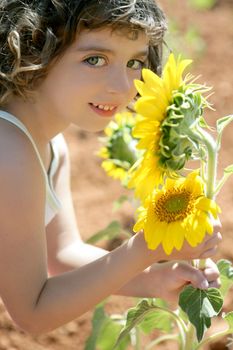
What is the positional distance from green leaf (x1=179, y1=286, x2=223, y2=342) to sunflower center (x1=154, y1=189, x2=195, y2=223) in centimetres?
13

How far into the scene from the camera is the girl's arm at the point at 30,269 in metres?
1.34

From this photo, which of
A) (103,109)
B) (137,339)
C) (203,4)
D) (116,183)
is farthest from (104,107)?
→ (203,4)

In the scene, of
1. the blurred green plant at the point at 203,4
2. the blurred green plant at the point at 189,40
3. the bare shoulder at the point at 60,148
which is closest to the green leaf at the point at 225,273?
the bare shoulder at the point at 60,148

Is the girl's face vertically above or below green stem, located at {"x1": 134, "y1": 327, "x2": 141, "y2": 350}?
above

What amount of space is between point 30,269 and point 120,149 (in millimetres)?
481

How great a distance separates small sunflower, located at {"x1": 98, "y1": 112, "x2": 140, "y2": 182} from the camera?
176 centimetres

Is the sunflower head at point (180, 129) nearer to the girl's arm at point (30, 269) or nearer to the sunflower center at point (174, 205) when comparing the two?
the sunflower center at point (174, 205)

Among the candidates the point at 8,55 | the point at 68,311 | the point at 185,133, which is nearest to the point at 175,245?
the point at 185,133

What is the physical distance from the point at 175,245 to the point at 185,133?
16 cm

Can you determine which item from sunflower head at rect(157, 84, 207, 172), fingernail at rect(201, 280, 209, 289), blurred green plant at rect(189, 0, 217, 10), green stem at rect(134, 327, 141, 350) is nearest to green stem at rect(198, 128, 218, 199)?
sunflower head at rect(157, 84, 207, 172)

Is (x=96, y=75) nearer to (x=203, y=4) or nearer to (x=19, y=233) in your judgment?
(x=19, y=233)

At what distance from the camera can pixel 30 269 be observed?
4.50ft

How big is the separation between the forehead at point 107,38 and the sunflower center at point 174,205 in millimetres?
295

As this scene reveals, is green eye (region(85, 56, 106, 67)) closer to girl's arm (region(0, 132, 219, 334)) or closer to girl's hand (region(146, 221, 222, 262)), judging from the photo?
girl's arm (region(0, 132, 219, 334))
